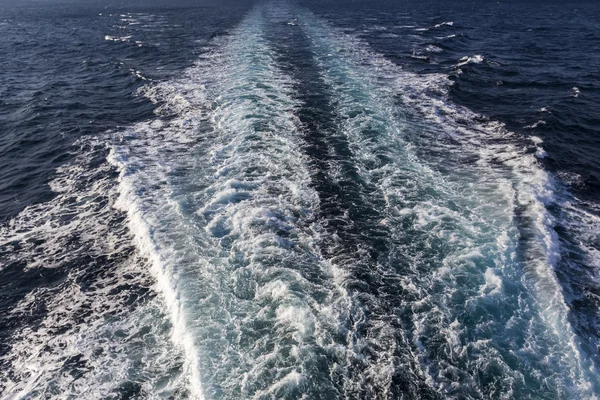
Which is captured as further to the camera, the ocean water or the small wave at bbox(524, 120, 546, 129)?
the small wave at bbox(524, 120, 546, 129)

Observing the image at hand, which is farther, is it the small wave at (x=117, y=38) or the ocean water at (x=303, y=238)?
the small wave at (x=117, y=38)

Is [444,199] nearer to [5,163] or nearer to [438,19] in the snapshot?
[5,163]

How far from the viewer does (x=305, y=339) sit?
8.84 m

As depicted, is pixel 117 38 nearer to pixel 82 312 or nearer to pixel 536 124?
pixel 82 312

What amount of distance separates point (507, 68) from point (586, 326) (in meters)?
27.1

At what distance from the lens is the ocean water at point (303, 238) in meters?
8.46

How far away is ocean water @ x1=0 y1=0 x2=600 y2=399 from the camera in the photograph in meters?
8.46

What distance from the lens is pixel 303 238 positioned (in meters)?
12.0

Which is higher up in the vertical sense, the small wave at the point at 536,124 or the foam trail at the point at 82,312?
the small wave at the point at 536,124

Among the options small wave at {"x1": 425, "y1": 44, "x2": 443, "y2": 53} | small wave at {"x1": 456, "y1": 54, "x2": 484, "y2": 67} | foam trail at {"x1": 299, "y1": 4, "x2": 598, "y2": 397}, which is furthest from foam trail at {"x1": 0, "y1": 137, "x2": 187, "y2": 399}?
small wave at {"x1": 425, "y1": 44, "x2": 443, "y2": 53}

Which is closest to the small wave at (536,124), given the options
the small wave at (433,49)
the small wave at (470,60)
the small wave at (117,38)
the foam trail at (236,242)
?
the foam trail at (236,242)

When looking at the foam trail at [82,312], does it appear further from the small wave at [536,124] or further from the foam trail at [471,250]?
the small wave at [536,124]

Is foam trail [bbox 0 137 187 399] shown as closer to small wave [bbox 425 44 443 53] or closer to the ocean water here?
the ocean water

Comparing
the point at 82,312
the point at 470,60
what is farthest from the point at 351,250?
the point at 470,60
